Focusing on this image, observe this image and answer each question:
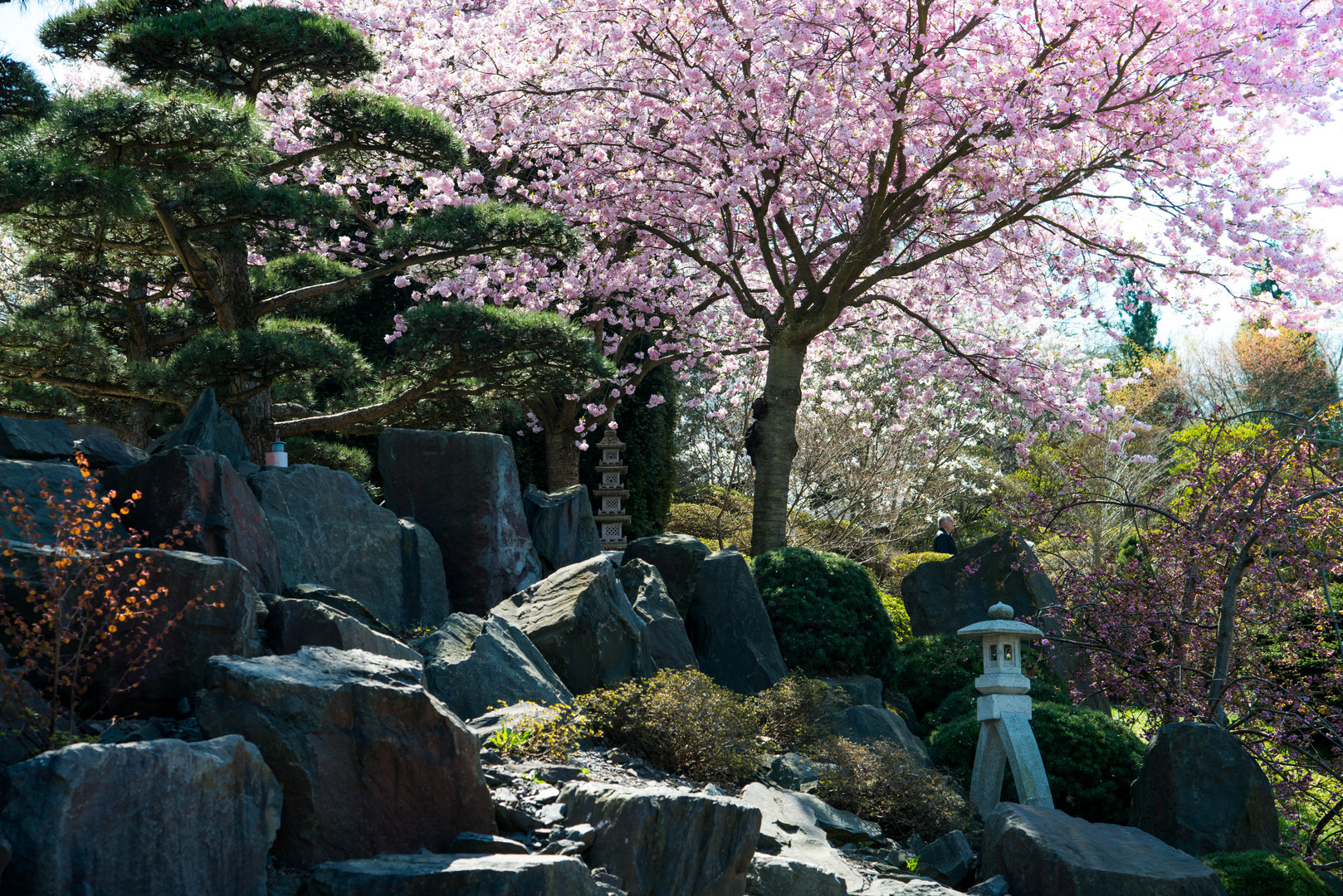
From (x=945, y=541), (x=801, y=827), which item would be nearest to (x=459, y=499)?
(x=801, y=827)

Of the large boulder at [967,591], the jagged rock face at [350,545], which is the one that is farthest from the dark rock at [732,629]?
the large boulder at [967,591]

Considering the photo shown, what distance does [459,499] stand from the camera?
22.6ft

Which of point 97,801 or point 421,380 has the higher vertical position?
point 421,380

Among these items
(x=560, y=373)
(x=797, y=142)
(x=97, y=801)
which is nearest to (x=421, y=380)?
(x=560, y=373)

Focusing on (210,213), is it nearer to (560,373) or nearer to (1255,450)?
(560,373)

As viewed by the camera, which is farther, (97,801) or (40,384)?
(40,384)

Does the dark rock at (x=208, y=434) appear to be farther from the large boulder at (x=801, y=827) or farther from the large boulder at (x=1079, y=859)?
the large boulder at (x=1079, y=859)

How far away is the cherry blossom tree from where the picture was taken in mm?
8703

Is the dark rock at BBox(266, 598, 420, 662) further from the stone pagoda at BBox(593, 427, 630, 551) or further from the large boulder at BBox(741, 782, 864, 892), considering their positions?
the stone pagoda at BBox(593, 427, 630, 551)

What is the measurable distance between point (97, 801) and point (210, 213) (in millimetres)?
6580

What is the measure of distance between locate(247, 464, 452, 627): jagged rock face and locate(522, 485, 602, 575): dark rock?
1.37 metres

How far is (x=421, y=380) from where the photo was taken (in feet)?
31.8

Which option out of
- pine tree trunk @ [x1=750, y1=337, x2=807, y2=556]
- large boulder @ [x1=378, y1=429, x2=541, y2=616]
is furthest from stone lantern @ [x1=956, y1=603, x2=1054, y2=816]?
pine tree trunk @ [x1=750, y1=337, x2=807, y2=556]

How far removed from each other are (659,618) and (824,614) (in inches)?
69.3
